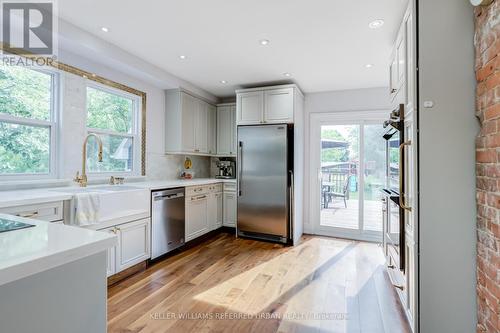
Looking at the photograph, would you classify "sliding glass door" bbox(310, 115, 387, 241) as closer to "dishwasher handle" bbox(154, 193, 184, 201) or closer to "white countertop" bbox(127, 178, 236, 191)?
"white countertop" bbox(127, 178, 236, 191)

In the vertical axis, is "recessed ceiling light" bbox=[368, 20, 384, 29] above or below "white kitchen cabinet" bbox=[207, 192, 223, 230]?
above

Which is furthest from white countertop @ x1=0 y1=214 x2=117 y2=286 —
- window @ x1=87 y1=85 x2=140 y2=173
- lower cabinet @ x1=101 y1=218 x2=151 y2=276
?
window @ x1=87 y1=85 x2=140 y2=173

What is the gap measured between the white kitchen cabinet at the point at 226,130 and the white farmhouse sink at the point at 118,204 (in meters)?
2.11

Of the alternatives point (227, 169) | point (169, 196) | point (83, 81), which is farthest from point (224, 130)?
point (83, 81)

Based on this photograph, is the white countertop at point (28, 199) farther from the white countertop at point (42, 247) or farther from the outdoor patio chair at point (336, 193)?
the outdoor patio chair at point (336, 193)

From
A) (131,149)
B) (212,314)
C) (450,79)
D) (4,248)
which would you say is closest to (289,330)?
(212,314)

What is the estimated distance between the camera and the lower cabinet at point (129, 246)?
2525 mm

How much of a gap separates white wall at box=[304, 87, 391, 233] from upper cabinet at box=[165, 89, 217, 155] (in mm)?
1818

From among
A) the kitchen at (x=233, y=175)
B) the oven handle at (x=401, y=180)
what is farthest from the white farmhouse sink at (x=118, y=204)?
the oven handle at (x=401, y=180)

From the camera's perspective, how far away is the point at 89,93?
3.00m

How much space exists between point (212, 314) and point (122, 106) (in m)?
2.82

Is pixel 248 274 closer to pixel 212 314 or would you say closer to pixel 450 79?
pixel 212 314

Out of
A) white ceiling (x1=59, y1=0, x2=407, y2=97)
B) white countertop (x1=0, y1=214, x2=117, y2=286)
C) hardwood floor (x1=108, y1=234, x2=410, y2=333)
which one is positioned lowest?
hardwood floor (x1=108, y1=234, x2=410, y2=333)

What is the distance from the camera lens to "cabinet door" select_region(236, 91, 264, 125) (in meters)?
4.07
